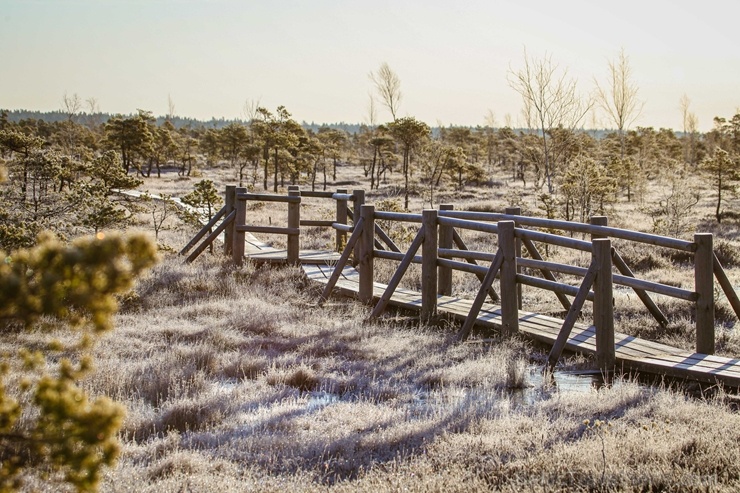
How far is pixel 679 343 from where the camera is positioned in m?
7.24

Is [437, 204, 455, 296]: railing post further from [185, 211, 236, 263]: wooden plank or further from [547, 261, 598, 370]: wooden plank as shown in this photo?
[185, 211, 236, 263]: wooden plank

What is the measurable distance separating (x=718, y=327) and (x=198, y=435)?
6.50m

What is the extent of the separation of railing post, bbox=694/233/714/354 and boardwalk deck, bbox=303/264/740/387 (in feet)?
0.63

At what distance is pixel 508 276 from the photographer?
22.7 feet

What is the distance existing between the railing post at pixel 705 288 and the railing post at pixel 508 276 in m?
1.76

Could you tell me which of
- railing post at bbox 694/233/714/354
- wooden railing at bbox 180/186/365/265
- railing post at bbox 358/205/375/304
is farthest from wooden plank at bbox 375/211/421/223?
railing post at bbox 694/233/714/354

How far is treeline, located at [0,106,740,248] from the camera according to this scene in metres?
12.2

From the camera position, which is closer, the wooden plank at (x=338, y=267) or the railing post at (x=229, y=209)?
the wooden plank at (x=338, y=267)

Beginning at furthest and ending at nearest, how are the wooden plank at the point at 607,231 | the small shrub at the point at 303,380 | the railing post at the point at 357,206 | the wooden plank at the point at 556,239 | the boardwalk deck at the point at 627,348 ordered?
the railing post at the point at 357,206 → the wooden plank at the point at 556,239 → the wooden plank at the point at 607,231 → the small shrub at the point at 303,380 → the boardwalk deck at the point at 627,348

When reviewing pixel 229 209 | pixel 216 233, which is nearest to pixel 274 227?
pixel 216 233

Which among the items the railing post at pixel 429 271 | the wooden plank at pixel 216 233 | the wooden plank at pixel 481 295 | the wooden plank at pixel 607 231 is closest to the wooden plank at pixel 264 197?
the wooden plank at pixel 216 233

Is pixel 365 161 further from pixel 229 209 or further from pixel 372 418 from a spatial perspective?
pixel 372 418

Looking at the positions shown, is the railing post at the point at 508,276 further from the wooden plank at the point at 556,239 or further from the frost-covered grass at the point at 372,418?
the frost-covered grass at the point at 372,418

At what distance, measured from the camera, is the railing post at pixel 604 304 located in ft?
19.7
